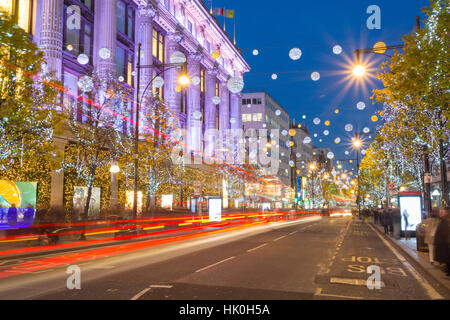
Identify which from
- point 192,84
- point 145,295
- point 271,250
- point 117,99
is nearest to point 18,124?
point 117,99

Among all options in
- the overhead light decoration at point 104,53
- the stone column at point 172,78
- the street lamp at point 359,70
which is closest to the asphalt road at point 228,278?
the street lamp at point 359,70

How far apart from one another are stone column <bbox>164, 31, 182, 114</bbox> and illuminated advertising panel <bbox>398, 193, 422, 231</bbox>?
105 ft

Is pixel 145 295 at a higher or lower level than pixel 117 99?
lower

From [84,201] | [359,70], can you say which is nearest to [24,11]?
[84,201]

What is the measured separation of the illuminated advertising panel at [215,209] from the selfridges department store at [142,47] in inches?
419

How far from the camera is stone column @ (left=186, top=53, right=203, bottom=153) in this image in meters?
57.1

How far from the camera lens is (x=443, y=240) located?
1074 centimetres

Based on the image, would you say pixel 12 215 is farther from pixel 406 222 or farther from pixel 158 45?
pixel 158 45

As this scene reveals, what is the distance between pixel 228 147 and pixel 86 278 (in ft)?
175

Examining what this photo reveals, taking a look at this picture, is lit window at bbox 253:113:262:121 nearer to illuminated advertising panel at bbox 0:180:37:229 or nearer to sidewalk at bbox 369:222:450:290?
illuminated advertising panel at bbox 0:180:37:229

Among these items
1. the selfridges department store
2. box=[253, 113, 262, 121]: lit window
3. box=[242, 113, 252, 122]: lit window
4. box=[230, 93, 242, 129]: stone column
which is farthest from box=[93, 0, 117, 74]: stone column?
box=[242, 113, 252, 122]: lit window
